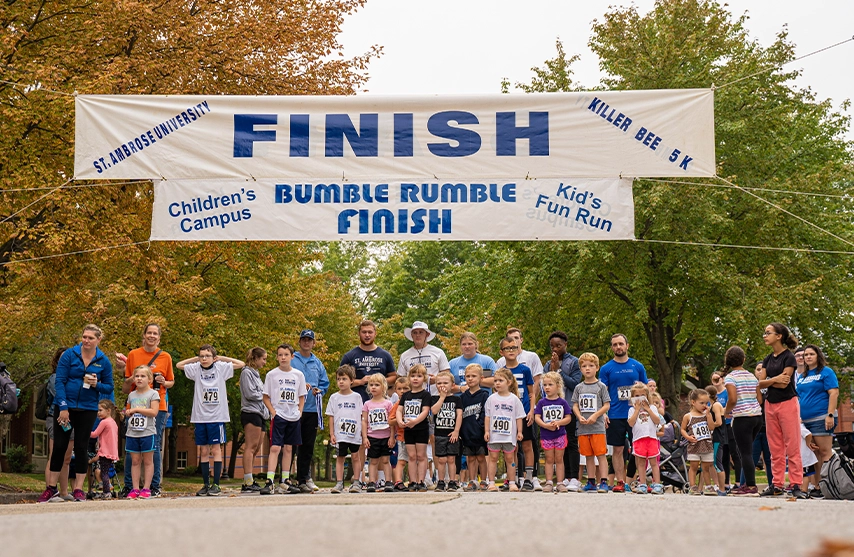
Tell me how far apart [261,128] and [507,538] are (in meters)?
7.98

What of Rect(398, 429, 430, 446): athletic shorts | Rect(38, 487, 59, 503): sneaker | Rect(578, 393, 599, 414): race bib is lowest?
Rect(38, 487, 59, 503): sneaker

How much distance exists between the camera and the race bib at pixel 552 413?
39.0 feet

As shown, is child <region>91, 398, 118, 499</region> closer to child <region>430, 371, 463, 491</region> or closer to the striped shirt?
child <region>430, 371, 463, 491</region>

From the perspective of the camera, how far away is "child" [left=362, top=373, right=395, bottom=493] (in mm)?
11930

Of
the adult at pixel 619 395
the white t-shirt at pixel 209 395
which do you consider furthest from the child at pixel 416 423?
the adult at pixel 619 395

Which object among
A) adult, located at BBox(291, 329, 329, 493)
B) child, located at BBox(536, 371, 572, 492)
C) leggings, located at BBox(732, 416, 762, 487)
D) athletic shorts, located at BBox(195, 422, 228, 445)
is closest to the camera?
child, located at BBox(536, 371, 572, 492)

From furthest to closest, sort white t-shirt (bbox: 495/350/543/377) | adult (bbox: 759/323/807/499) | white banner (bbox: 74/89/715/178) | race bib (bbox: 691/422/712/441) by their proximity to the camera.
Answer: race bib (bbox: 691/422/712/441) → white t-shirt (bbox: 495/350/543/377) → white banner (bbox: 74/89/715/178) → adult (bbox: 759/323/807/499)

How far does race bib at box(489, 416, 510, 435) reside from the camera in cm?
1157

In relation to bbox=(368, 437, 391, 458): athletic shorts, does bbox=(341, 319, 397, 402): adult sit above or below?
above

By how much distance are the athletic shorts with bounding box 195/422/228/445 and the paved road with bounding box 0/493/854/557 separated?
5.50 metres

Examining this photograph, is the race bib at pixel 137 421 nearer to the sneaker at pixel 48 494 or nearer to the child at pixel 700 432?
the sneaker at pixel 48 494

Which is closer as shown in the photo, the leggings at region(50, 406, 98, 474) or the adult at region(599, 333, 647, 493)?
the leggings at region(50, 406, 98, 474)

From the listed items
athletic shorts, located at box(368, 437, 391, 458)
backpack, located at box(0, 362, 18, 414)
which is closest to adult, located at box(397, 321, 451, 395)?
athletic shorts, located at box(368, 437, 391, 458)

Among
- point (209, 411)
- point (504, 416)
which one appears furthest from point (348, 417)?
point (504, 416)
